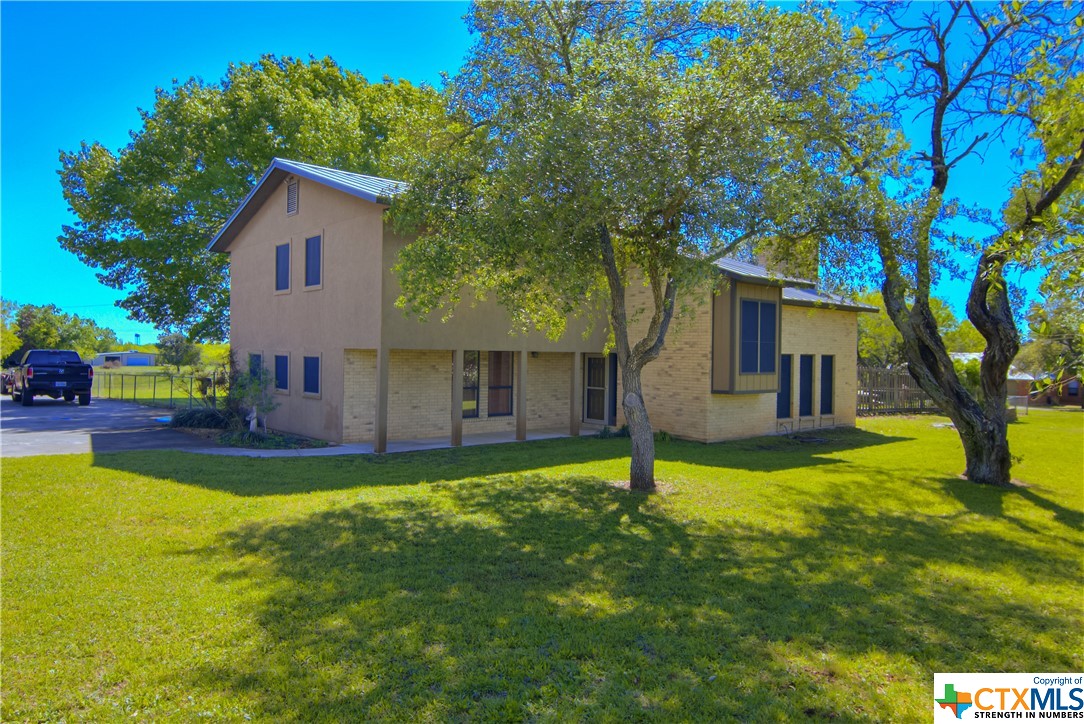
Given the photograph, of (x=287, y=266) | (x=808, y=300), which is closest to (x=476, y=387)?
(x=287, y=266)

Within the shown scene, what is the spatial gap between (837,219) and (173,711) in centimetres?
1022

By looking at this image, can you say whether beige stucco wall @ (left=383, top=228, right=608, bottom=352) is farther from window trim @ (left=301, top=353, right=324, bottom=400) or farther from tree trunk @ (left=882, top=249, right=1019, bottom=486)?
tree trunk @ (left=882, top=249, right=1019, bottom=486)

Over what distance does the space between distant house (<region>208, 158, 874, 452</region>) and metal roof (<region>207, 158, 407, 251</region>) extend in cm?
6

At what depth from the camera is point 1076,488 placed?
1230 cm

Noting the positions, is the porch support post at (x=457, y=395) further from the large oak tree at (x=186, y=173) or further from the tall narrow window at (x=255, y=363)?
the large oak tree at (x=186, y=173)

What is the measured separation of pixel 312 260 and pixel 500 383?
225 inches

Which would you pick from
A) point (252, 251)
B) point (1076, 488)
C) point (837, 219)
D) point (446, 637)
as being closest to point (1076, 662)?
point (446, 637)

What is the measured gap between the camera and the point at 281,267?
17.9 meters

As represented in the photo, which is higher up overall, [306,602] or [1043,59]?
[1043,59]

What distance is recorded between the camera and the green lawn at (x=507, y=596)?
411cm

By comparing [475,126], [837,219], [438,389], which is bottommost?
[438,389]

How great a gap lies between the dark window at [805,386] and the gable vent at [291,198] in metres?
14.8

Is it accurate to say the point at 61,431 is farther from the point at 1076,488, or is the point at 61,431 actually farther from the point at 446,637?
the point at 1076,488

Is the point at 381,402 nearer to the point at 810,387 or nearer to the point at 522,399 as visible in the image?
the point at 522,399
